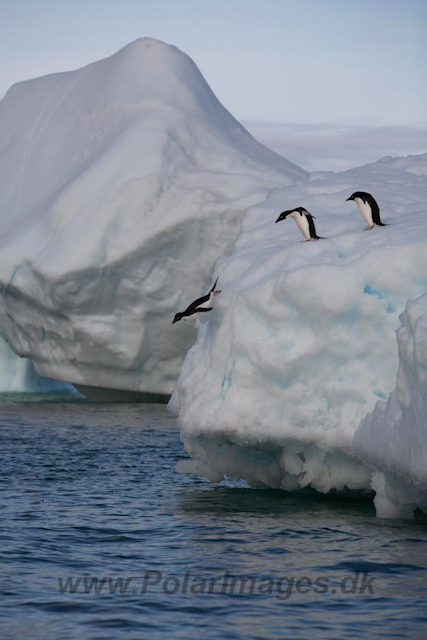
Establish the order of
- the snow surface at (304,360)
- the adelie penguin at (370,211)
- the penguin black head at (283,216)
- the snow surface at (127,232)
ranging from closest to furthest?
the snow surface at (304,360), the adelie penguin at (370,211), the penguin black head at (283,216), the snow surface at (127,232)

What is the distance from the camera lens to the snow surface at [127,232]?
25000 mm

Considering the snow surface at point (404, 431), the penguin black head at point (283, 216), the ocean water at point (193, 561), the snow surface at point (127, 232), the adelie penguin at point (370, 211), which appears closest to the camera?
the ocean water at point (193, 561)

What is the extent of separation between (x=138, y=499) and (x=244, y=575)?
3.98 metres

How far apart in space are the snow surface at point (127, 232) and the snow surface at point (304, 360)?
37.4ft

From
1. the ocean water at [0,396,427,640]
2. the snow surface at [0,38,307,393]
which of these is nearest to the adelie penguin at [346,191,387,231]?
the ocean water at [0,396,427,640]

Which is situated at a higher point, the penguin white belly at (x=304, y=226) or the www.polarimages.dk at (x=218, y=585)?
the penguin white belly at (x=304, y=226)

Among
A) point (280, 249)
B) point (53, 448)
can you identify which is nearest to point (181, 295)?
point (53, 448)

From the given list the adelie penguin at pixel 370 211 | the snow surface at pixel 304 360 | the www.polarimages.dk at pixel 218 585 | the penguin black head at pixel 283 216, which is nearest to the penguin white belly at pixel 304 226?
the snow surface at pixel 304 360

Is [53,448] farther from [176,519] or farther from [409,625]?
[409,625]

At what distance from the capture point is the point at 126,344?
2553 cm

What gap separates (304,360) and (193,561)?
123 inches

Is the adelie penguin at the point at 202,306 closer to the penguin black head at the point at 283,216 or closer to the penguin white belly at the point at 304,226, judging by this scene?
the penguin white belly at the point at 304,226

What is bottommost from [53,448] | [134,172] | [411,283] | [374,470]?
[53,448]

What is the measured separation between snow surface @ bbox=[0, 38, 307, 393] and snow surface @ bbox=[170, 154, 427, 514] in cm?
1139
